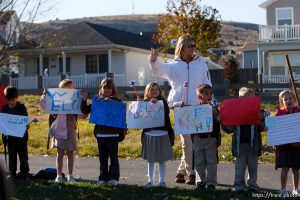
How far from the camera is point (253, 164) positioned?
336 inches

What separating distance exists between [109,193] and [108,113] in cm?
152

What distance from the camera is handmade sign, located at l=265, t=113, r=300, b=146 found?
8359 millimetres

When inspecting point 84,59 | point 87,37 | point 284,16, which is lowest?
point 84,59

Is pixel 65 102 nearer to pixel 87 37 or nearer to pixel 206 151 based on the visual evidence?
pixel 206 151

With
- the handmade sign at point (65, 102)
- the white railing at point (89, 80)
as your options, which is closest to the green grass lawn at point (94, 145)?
the handmade sign at point (65, 102)

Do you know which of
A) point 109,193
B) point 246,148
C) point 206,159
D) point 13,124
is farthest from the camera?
point 13,124

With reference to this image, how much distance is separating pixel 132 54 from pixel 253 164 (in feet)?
109

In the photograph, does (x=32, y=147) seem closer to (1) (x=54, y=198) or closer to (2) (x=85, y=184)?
(2) (x=85, y=184)

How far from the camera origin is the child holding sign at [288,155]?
8.35 m

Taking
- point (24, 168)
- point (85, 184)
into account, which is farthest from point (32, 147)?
point (85, 184)

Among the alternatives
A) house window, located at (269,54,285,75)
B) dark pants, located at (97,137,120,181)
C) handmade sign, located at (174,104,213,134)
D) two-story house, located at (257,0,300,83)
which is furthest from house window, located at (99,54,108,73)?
handmade sign, located at (174,104,213,134)

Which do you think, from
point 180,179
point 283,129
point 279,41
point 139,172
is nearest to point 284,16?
point 279,41

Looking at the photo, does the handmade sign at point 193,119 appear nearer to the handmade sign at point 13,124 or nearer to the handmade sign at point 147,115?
the handmade sign at point 147,115

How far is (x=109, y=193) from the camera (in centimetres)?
831
